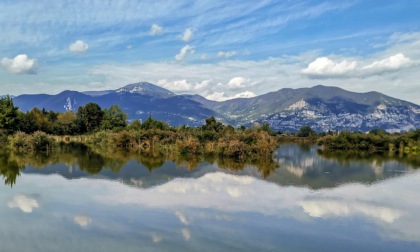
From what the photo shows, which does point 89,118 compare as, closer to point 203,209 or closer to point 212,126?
point 212,126

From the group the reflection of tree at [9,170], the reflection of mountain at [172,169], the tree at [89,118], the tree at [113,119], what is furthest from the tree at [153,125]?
the reflection of tree at [9,170]

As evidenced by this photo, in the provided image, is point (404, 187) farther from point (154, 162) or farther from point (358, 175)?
point (154, 162)

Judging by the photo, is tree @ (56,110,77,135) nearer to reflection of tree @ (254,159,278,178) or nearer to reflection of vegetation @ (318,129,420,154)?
reflection of tree @ (254,159,278,178)

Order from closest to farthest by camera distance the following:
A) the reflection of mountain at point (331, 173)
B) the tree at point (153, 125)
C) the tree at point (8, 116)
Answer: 1. the reflection of mountain at point (331, 173)
2. the tree at point (8, 116)
3. the tree at point (153, 125)

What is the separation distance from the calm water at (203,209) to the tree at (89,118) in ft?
125

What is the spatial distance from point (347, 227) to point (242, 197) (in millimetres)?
5846

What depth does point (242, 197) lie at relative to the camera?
18609mm

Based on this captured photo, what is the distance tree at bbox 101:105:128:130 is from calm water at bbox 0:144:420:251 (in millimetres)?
34206

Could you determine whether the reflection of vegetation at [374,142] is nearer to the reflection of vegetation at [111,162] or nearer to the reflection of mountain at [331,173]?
the reflection of mountain at [331,173]

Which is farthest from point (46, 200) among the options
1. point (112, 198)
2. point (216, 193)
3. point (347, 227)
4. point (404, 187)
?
point (404, 187)

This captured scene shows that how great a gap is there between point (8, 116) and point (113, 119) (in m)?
17.8

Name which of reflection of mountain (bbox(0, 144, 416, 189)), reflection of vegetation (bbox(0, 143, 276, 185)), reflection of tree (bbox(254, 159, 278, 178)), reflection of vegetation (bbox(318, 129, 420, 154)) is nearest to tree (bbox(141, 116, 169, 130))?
reflection of vegetation (bbox(0, 143, 276, 185))

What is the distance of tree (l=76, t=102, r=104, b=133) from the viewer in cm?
6581

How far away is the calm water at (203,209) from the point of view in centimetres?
1187
